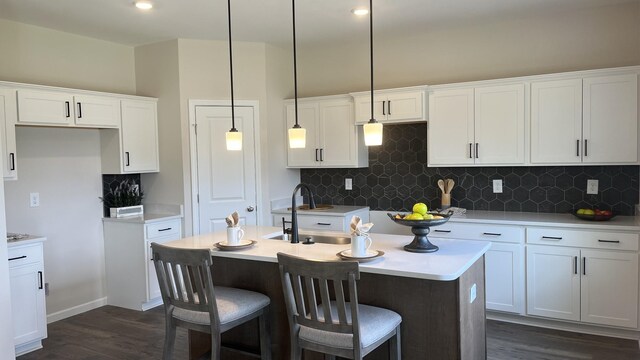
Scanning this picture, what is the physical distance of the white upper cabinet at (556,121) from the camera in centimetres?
399

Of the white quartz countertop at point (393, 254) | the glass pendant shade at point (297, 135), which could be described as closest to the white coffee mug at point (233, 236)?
the white quartz countertop at point (393, 254)

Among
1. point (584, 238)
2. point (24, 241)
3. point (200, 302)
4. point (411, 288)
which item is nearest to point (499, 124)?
point (584, 238)

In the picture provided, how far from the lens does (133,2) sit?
12.3 feet

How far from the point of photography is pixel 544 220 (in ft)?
13.0

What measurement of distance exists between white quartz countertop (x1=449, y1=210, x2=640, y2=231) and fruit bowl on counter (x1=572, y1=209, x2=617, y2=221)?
0.04 meters

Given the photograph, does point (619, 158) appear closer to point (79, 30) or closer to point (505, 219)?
point (505, 219)

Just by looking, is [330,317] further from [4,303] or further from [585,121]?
[585,121]

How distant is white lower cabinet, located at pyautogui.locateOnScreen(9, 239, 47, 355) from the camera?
367 cm

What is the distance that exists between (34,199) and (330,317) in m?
3.31

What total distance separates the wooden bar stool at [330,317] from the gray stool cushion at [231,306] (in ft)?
1.30

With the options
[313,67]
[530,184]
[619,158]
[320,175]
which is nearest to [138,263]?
[320,175]

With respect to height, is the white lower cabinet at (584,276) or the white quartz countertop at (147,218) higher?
the white quartz countertop at (147,218)

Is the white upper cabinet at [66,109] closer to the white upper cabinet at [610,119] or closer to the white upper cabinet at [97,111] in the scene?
the white upper cabinet at [97,111]

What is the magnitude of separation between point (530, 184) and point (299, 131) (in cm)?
251
